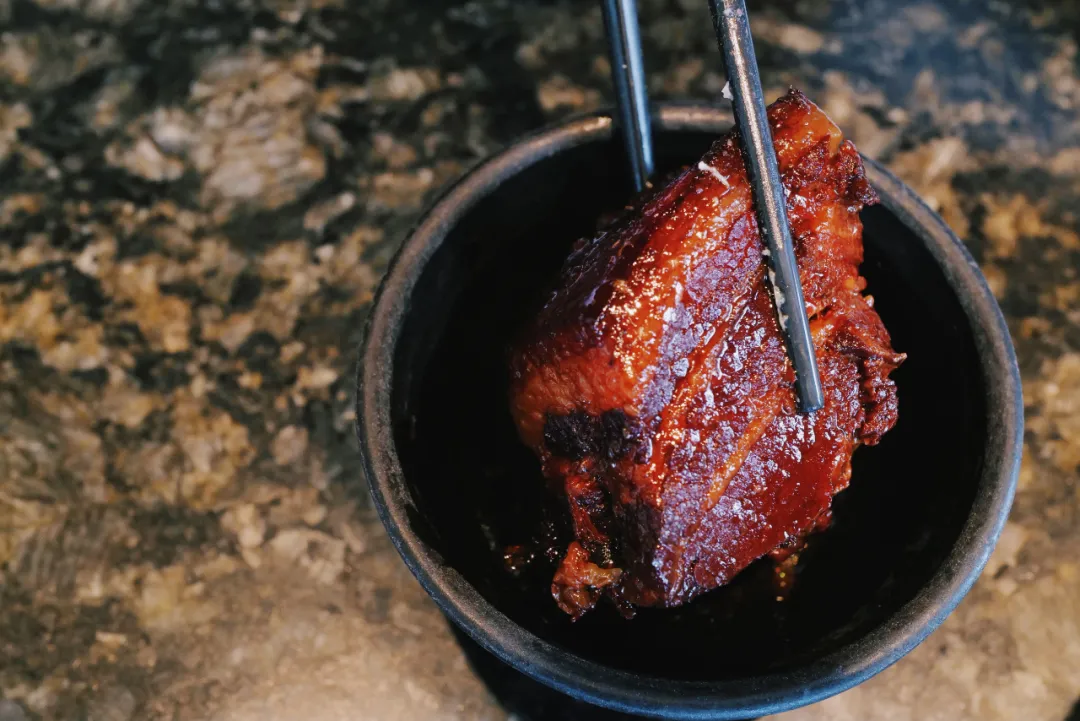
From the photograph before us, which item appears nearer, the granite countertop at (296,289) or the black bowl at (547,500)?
the black bowl at (547,500)

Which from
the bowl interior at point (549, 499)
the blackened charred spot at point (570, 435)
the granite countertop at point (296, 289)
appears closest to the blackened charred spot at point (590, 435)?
the blackened charred spot at point (570, 435)

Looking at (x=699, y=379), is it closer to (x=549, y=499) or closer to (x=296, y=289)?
(x=549, y=499)

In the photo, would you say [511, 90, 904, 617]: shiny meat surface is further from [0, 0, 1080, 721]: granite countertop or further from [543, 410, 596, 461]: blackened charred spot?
[0, 0, 1080, 721]: granite countertop

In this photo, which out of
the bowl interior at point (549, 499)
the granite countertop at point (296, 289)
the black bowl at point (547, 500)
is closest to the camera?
the black bowl at point (547, 500)

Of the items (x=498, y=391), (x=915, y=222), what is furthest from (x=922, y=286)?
(x=498, y=391)

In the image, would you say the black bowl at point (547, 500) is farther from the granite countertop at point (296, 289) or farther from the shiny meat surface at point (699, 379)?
the granite countertop at point (296, 289)

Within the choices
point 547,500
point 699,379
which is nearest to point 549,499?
point 547,500

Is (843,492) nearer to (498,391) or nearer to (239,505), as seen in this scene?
(498,391)
